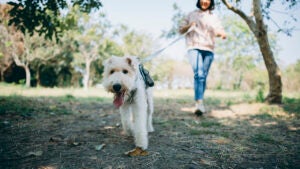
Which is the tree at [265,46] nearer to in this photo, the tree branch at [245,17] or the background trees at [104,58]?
the tree branch at [245,17]

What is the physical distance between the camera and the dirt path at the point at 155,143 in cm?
272

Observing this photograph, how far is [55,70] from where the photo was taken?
33.5 meters

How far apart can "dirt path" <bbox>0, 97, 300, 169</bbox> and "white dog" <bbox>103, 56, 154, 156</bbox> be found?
23cm

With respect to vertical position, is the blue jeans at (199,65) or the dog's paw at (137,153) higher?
the blue jeans at (199,65)

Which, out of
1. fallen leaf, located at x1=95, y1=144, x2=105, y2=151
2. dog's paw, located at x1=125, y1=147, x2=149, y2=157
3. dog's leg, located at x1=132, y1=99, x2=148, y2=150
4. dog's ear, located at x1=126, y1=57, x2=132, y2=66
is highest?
dog's ear, located at x1=126, y1=57, x2=132, y2=66

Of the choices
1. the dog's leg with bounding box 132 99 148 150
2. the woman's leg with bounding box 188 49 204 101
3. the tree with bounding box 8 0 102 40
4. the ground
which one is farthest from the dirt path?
the tree with bounding box 8 0 102 40

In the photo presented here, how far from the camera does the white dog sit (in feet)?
10.2

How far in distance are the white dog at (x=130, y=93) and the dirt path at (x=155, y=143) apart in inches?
9.1

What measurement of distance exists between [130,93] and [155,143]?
2.66 feet

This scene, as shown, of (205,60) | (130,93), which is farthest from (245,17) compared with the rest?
(130,93)

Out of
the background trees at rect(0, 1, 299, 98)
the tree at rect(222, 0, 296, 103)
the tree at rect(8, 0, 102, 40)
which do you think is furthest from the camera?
the background trees at rect(0, 1, 299, 98)

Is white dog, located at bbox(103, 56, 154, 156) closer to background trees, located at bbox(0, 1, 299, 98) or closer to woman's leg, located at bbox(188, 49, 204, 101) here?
woman's leg, located at bbox(188, 49, 204, 101)

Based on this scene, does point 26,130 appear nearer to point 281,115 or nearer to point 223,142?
point 223,142

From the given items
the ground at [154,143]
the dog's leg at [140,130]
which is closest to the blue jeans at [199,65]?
the ground at [154,143]
